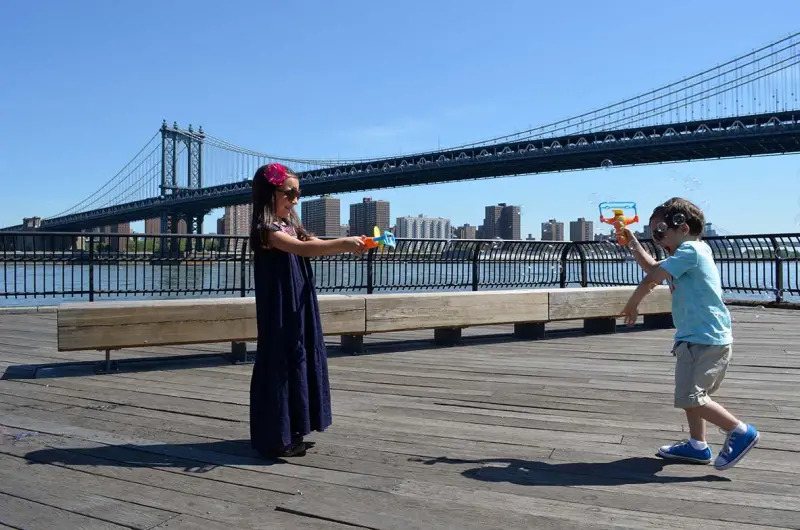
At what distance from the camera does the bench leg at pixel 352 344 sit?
671 centimetres

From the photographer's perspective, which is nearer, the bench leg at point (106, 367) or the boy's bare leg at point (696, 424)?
the boy's bare leg at point (696, 424)

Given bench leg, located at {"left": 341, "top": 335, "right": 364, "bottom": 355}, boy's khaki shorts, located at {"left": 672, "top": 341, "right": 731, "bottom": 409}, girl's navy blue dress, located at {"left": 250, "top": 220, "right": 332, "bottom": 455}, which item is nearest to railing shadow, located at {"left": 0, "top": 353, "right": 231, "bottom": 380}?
bench leg, located at {"left": 341, "top": 335, "right": 364, "bottom": 355}

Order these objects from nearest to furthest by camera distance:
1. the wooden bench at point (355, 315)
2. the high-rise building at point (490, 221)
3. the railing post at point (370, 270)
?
the wooden bench at point (355, 315) < the railing post at point (370, 270) < the high-rise building at point (490, 221)

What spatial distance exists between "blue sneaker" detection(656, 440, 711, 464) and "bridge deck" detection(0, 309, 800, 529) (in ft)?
0.18

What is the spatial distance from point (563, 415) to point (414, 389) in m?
1.21

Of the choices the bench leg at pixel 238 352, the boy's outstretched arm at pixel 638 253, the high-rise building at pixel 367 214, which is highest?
the high-rise building at pixel 367 214

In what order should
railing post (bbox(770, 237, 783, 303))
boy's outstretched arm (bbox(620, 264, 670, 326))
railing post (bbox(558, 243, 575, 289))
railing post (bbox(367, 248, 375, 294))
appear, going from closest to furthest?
boy's outstretched arm (bbox(620, 264, 670, 326)), railing post (bbox(367, 248, 375, 294)), railing post (bbox(770, 237, 783, 303)), railing post (bbox(558, 243, 575, 289))

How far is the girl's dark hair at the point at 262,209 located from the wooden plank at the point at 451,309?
2.97 m

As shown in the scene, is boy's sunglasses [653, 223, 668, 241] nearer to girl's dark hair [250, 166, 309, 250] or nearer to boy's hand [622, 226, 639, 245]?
boy's hand [622, 226, 639, 245]

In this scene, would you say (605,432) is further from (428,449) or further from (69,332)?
(69,332)

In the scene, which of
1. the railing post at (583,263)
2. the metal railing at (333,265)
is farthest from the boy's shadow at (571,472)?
the railing post at (583,263)

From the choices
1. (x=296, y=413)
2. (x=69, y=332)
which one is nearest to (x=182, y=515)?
(x=296, y=413)

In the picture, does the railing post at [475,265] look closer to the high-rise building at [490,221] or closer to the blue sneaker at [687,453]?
the blue sneaker at [687,453]

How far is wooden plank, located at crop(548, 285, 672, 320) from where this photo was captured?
7.46 meters
